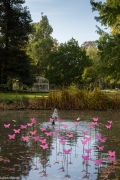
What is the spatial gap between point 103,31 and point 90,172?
55.7 feet

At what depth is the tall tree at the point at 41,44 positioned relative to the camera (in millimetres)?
52125

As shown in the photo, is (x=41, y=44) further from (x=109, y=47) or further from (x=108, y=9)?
(x=108, y=9)

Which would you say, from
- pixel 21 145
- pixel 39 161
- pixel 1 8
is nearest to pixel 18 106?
pixel 21 145

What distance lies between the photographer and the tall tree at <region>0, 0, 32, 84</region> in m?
32.8

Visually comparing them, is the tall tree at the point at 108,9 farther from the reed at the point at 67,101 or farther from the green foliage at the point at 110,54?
the reed at the point at 67,101

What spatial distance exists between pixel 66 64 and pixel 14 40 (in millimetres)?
18861

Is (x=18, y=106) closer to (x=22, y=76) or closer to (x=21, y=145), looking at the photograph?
(x=21, y=145)

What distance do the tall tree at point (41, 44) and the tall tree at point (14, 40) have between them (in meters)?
15.7

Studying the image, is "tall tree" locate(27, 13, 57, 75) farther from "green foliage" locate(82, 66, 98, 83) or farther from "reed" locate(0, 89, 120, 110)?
"reed" locate(0, 89, 120, 110)

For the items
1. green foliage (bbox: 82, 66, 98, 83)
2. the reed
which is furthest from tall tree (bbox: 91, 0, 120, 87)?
green foliage (bbox: 82, 66, 98, 83)

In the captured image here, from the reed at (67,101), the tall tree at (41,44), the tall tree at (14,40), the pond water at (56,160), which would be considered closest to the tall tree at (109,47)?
the reed at (67,101)

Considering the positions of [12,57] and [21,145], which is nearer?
[21,145]

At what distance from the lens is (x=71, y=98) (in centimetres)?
1866

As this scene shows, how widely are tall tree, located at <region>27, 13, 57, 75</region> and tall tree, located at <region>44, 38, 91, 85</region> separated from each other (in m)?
2.10
